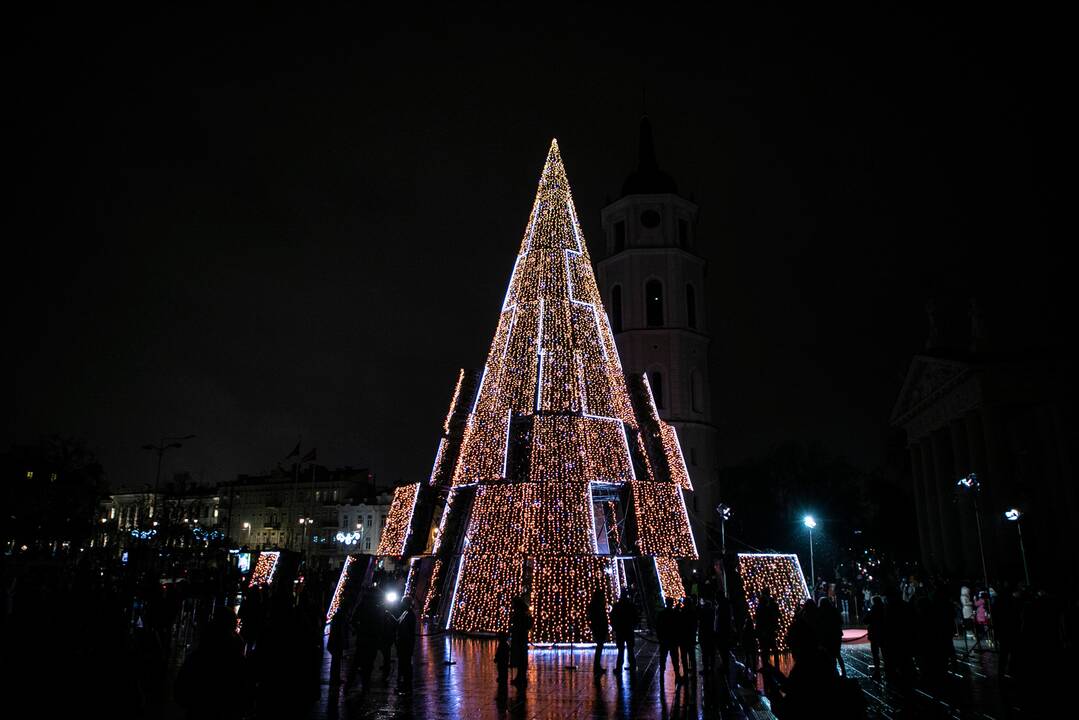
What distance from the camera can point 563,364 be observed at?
763 inches

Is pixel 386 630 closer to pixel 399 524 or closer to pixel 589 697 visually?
pixel 589 697

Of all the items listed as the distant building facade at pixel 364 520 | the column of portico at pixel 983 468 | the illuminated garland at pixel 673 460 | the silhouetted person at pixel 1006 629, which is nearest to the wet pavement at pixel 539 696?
the silhouetted person at pixel 1006 629

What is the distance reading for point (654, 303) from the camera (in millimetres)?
52062

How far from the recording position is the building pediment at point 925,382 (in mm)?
41594

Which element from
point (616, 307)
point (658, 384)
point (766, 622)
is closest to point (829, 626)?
point (766, 622)

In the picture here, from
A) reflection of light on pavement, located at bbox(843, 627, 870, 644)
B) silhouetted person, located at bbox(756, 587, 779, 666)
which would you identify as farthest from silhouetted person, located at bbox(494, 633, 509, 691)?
reflection of light on pavement, located at bbox(843, 627, 870, 644)

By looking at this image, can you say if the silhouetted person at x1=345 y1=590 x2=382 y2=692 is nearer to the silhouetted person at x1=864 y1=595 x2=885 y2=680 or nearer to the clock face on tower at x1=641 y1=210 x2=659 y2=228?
the silhouetted person at x1=864 y1=595 x2=885 y2=680

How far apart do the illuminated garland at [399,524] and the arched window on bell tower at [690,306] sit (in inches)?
1380

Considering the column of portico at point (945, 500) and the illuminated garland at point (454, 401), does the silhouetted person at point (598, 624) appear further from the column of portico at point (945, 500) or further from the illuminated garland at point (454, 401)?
the column of portico at point (945, 500)

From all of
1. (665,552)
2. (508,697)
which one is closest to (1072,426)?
(665,552)

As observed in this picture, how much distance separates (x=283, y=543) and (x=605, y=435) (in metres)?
93.1

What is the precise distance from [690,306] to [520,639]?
140 ft

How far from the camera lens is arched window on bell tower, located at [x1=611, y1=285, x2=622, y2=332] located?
52531 millimetres

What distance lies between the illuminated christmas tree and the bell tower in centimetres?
2813
